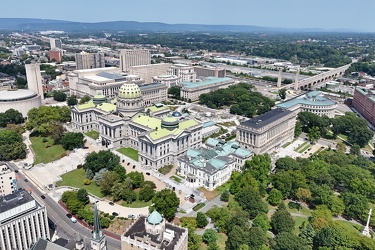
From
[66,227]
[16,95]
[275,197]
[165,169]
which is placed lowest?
[66,227]

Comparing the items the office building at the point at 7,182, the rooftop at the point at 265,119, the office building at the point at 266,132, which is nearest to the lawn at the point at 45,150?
the office building at the point at 7,182

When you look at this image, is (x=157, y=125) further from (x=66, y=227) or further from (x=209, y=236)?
(x=209, y=236)

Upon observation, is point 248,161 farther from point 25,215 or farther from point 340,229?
point 25,215

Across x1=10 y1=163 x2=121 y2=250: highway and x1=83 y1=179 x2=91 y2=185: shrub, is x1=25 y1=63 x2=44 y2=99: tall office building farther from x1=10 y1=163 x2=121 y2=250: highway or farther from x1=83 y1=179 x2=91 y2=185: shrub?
x1=83 y1=179 x2=91 y2=185: shrub

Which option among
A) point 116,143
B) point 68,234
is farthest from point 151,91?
point 68,234

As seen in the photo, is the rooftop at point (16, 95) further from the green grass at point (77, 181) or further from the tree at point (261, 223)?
the tree at point (261, 223)

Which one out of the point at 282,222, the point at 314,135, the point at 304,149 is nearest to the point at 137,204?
the point at 282,222

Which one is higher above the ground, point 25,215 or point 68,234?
point 25,215

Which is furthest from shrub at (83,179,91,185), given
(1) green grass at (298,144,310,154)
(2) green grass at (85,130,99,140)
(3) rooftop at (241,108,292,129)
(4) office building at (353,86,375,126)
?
(4) office building at (353,86,375,126)
